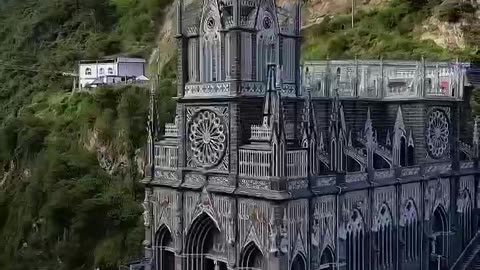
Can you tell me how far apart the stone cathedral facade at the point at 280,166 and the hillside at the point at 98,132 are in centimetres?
1796

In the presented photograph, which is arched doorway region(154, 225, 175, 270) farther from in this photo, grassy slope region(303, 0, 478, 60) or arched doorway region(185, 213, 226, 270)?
grassy slope region(303, 0, 478, 60)

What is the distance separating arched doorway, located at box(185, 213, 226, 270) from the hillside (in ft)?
57.9

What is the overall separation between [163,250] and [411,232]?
8453mm

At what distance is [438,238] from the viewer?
25.0m

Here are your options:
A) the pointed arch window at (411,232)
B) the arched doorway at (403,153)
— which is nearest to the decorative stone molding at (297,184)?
the pointed arch window at (411,232)

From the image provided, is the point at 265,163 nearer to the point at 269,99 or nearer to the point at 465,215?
the point at 269,99

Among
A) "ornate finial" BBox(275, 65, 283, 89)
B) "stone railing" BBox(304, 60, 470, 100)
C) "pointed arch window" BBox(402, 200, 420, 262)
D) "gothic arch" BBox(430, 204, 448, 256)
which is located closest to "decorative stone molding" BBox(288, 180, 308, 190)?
"ornate finial" BBox(275, 65, 283, 89)

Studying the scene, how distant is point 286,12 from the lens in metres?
21.2

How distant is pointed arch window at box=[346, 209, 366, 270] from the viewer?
20.7m

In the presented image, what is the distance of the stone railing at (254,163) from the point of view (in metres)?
18.6

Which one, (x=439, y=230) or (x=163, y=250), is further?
(x=439, y=230)

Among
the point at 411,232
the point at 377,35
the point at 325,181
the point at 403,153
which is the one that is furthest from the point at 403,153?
the point at 377,35

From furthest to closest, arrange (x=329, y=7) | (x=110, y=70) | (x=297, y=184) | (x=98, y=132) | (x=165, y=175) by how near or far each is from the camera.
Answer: (x=329, y=7)
(x=110, y=70)
(x=98, y=132)
(x=165, y=175)
(x=297, y=184)

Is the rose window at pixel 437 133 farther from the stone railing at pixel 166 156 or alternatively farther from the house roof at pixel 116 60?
the house roof at pixel 116 60
